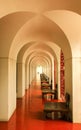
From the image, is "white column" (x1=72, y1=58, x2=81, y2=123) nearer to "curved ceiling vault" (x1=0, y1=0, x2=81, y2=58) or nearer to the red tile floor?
the red tile floor

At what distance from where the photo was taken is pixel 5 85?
8.45 meters

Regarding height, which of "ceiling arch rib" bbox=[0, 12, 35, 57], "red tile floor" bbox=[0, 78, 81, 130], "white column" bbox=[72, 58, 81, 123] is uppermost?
"ceiling arch rib" bbox=[0, 12, 35, 57]

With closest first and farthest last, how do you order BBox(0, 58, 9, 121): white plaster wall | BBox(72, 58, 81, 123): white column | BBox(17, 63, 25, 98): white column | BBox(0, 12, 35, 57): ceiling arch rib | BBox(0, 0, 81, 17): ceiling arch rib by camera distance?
1. BBox(0, 0, 81, 17): ceiling arch rib
2. BBox(0, 12, 35, 57): ceiling arch rib
3. BBox(72, 58, 81, 123): white column
4. BBox(0, 58, 9, 121): white plaster wall
5. BBox(17, 63, 25, 98): white column

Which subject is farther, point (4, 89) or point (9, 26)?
point (4, 89)

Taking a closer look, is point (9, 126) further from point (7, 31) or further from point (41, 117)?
point (7, 31)

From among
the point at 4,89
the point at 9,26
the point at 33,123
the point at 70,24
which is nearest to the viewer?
the point at 70,24

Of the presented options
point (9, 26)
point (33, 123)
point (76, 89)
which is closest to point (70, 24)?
point (9, 26)

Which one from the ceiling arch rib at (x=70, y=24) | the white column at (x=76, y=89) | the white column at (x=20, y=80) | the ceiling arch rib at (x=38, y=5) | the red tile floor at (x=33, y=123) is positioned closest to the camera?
the ceiling arch rib at (x=38, y=5)

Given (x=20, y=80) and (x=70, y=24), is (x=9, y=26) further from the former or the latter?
(x=20, y=80)

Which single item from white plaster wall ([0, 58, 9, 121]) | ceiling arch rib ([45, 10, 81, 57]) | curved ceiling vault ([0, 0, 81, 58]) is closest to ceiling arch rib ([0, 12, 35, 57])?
curved ceiling vault ([0, 0, 81, 58])

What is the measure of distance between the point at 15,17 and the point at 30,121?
14.5 feet

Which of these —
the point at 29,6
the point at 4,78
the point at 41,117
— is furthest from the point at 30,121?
the point at 29,6

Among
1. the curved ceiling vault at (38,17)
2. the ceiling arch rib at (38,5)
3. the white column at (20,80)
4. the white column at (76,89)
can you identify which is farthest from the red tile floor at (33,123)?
the white column at (20,80)

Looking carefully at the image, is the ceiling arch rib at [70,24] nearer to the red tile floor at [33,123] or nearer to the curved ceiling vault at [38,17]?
the curved ceiling vault at [38,17]
